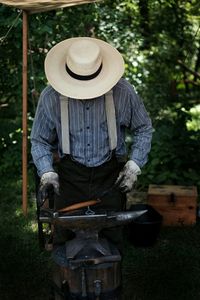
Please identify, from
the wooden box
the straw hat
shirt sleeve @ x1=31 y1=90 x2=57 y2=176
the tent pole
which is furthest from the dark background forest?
the straw hat

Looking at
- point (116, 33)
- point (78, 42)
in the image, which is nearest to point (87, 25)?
point (116, 33)

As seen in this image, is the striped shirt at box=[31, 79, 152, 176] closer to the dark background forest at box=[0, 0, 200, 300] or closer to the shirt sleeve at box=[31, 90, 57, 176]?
the shirt sleeve at box=[31, 90, 57, 176]

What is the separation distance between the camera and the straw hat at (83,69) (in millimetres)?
3414

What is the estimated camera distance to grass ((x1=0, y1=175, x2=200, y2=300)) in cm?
445

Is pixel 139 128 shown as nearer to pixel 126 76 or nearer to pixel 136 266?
pixel 136 266

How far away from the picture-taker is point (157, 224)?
5.22 metres

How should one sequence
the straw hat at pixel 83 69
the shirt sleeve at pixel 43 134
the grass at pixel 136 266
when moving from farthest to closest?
1. the grass at pixel 136 266
2. the shirt sleeve at pixel 43 134
3. the straw hat at pixel 83 69

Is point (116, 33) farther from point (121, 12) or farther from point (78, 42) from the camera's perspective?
point (78, 42)

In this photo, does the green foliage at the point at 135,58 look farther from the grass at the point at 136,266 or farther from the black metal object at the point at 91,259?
the black metal object at the point at 91,259

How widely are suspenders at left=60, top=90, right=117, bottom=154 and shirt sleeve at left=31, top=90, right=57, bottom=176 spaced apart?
92 millimetres

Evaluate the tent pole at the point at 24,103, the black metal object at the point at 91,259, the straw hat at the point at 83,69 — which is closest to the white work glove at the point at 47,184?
the black metal object at the point at 91,259

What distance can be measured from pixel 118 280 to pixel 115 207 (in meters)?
0.55

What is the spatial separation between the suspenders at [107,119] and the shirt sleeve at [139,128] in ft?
0.49

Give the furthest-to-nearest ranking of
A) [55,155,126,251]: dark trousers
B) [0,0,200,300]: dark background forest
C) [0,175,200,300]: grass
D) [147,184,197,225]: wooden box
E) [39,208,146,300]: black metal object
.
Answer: [0,0,200,300]: dark background forest → [147,184,197,225]: wooden box → [0,175,200,300]: grass → [55,155,126,251]: dark trousers → [39,208,146,300]: black metal object
